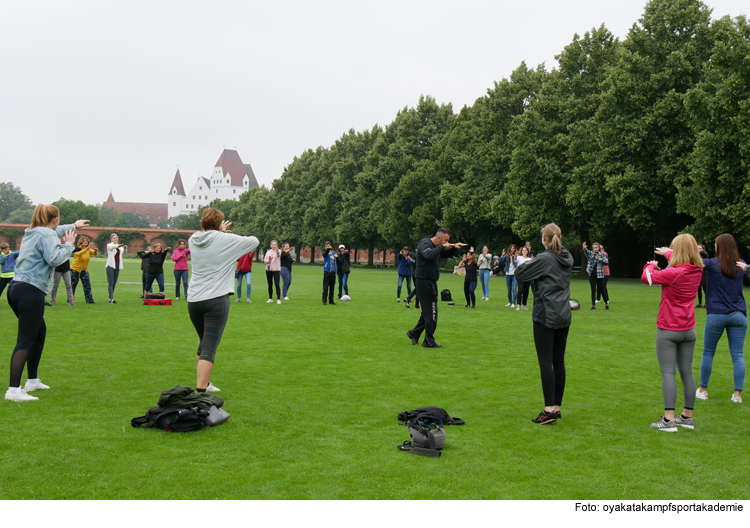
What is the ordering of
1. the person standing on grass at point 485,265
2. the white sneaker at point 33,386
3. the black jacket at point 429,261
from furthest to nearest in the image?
1. the person standing on grass at point 485,265
2. the black jacket at point 429,261
3. the white sneaker at point 33,386

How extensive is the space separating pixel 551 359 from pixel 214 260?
360 cm

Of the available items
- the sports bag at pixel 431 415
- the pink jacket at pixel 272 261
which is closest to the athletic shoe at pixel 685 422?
the sports bag at pixel 431 415

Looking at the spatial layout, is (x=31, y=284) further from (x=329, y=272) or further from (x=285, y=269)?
(x=285, y=269)

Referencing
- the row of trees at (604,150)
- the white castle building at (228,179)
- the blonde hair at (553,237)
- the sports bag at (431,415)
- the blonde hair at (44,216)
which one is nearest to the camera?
the sports bag at (431,415)

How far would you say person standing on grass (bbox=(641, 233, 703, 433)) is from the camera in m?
5.98

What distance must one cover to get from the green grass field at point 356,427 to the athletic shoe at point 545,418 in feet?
0.30

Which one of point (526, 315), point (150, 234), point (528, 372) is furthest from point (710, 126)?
point (150, 234)

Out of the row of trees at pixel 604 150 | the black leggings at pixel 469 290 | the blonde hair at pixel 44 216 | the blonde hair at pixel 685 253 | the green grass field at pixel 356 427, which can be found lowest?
the green grass field at pixel 356 427

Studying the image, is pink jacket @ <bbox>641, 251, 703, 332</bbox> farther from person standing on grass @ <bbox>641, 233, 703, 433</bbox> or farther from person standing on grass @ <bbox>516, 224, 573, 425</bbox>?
person standing on grass @ <bbox>516, 224, 573, 425</bbox>

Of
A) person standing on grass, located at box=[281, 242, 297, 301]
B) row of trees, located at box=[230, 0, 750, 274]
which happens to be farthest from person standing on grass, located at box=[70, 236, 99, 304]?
row of trees, located at box=[230, 0, 750, 274]

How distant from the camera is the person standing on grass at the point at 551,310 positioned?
20.5 feet

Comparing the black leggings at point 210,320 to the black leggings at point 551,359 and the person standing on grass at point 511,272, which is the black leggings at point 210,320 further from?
the person standing on grass at point 511,272

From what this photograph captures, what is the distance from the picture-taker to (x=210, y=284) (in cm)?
650

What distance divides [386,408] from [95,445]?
2.82 m
